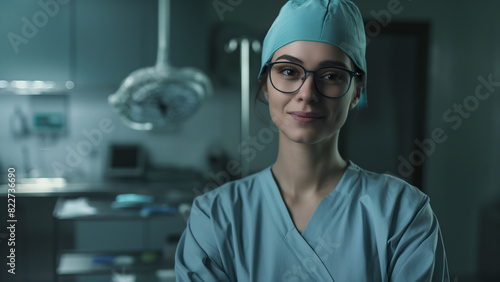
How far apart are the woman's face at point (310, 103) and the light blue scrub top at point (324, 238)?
0.15m

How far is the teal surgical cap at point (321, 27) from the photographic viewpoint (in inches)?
28.4

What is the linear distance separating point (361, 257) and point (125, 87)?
0.85 meters

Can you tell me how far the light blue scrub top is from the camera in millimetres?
730

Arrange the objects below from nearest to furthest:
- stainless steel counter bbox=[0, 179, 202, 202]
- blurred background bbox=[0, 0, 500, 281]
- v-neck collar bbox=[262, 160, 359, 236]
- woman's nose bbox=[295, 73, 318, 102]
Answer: woman's nose bbox=[295, 73, 318, 102] < v-neck collar bbox=[262, 160, 359, 236] < stainless steel counter bbox=[0, 179, 202, 202] < blurred background bbox=[0, 0, 500, 281]

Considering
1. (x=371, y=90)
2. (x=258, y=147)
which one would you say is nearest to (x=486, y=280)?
(x=371, y=90)

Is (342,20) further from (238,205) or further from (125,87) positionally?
(125,87)

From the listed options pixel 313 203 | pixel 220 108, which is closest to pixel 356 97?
pixel 313 203

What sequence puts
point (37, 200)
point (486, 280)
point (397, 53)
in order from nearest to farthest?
1. point (37, 200)
2. point (486, 280)
3. point (397, 53)

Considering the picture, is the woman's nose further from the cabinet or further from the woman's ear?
the cabinet

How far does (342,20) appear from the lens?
0.75 metres

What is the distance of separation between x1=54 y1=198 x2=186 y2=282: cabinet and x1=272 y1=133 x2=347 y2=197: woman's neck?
4.18 feet

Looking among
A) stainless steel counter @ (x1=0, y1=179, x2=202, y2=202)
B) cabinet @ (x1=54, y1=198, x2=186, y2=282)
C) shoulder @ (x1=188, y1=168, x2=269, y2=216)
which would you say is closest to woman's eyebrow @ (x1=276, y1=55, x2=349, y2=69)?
shoulder @ (x1=188, y1=168, x2=269, y2=216)

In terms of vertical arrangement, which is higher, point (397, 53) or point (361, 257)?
point (397, 53)

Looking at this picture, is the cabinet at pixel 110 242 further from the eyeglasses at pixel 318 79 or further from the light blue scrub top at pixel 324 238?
the eyeglasses at pixel 318 79
